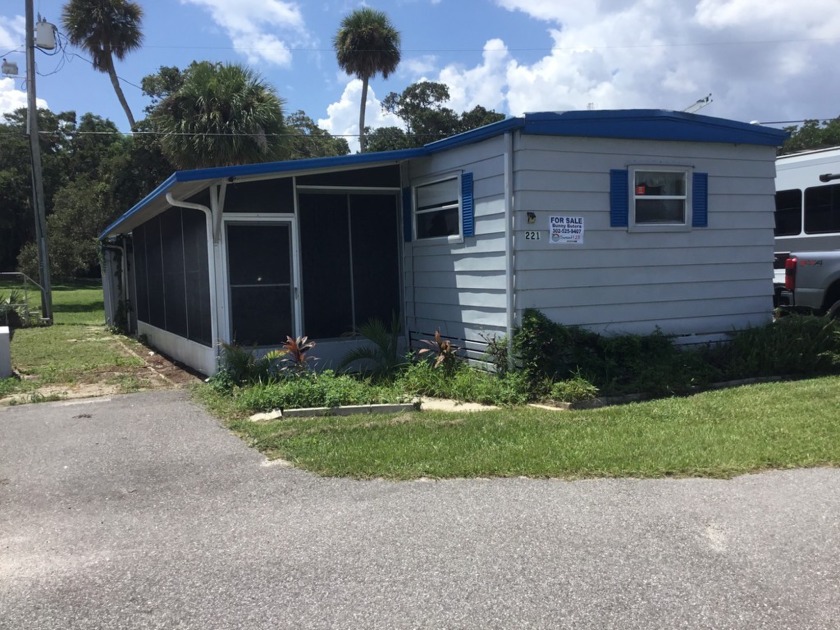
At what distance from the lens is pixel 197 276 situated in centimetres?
1094

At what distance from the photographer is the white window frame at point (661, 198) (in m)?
9.30

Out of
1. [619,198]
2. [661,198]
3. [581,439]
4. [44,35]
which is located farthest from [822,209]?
[44,35]

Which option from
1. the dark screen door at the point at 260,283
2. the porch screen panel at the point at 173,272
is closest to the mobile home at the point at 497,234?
the dark screen door at the point at 260,283

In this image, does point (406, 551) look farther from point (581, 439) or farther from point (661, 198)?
point (661, 198)

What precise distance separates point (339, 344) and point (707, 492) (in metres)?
6.38

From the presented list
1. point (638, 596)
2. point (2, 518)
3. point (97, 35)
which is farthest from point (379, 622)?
point (97, 35)

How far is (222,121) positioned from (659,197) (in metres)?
14.5

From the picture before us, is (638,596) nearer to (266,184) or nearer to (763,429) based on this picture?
(763,429)

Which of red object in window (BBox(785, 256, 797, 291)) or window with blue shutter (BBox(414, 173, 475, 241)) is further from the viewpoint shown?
red object in window (BBox(785, 256, 797, 291))

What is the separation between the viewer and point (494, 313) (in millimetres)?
9070

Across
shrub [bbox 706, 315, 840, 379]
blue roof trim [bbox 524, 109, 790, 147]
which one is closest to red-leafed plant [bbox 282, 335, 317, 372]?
blue roof trim [bbox 524, 109, 790, 147]

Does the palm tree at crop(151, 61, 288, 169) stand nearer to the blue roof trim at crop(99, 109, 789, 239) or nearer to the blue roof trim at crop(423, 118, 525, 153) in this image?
the blue roof trim at crop(99, 109, 789, 239)

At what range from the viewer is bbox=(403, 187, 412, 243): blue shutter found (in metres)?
10.8

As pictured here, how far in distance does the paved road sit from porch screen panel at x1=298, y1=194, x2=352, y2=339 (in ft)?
15.0
